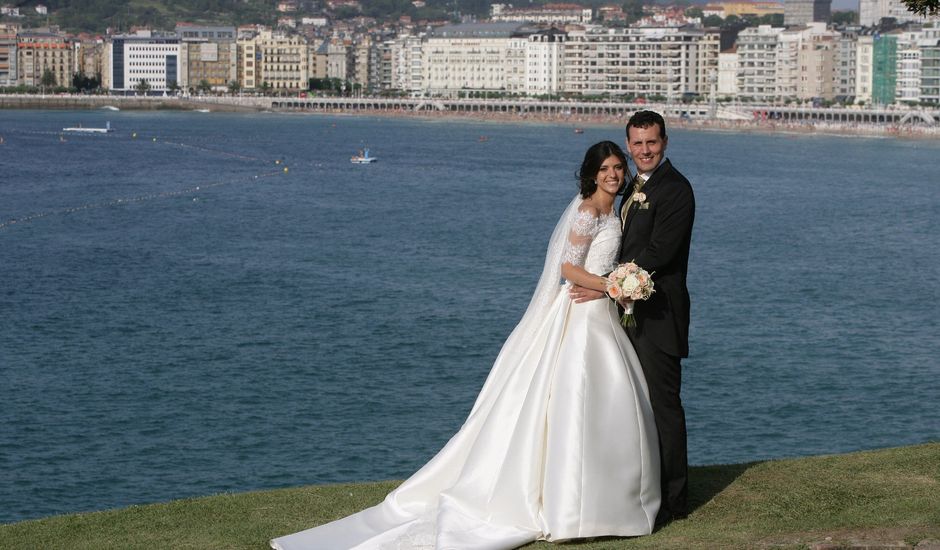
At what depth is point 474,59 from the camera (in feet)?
526

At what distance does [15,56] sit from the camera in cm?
16875

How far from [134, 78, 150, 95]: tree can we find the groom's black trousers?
158782mm

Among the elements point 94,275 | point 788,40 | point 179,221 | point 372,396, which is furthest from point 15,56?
point 372,396

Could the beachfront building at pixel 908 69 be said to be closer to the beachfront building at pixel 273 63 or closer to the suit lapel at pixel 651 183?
the beachfront building at pixel 273 63

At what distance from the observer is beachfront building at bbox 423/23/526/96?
15700 cm

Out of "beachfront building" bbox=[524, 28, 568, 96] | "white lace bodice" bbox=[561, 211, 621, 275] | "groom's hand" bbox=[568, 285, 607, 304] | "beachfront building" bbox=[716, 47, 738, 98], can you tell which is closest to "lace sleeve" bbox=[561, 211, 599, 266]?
"white lace bodice" bbox=[561, 211, 621, 275]

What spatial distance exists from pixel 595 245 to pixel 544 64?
488 ft

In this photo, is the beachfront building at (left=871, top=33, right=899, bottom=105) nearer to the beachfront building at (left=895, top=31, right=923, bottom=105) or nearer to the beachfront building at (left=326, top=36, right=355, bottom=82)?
the beachfront building at (left=895, top=31, right=923, bottom=105)

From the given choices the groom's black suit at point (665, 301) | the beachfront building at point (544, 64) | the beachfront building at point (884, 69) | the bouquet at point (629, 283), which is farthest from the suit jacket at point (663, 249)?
the beachfront building at point (544, 64)

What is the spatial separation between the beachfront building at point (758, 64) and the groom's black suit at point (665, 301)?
429 ft

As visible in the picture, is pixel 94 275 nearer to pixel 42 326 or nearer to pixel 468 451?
pixel 42 326

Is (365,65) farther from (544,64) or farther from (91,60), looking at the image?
(91,60)

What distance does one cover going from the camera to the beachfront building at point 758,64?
5344 inches

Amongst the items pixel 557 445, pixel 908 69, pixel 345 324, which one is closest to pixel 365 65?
pixel 908 69
